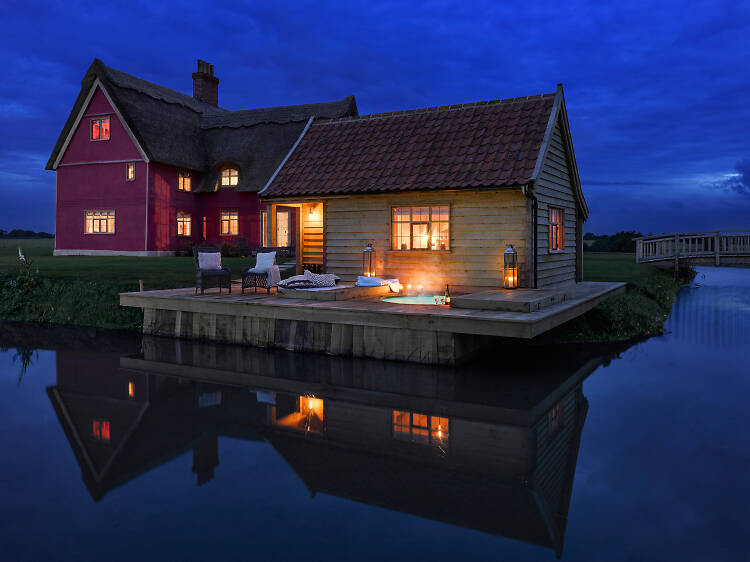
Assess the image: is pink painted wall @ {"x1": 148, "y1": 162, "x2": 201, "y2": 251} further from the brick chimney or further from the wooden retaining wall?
the wooden retaining wall

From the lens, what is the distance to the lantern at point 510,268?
11.9 meters

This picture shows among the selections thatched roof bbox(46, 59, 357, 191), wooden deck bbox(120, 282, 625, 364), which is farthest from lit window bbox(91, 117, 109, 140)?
wooden deck bbox(120, 282, 625, 364)

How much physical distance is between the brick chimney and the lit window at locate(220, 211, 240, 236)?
1036 cm

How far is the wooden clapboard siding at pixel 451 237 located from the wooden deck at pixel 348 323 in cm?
167

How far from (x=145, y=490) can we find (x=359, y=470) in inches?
75.2

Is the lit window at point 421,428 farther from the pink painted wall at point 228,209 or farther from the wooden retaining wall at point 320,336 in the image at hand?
the pink painted wall at point 228,209

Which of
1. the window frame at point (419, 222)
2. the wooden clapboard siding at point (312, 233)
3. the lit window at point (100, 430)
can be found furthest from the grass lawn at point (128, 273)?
the lit window at point (100, 430)

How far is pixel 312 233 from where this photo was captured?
16.7m

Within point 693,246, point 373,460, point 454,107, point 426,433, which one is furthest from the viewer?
point 693,246

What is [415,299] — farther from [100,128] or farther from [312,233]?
[100,128]

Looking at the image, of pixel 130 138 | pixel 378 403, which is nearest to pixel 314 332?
pixel 378 403

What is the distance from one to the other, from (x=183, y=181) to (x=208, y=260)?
709 inches

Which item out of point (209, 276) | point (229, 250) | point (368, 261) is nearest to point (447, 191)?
point (368, 261)

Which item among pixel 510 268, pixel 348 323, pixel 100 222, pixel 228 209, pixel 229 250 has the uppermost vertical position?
pixel 228 209
